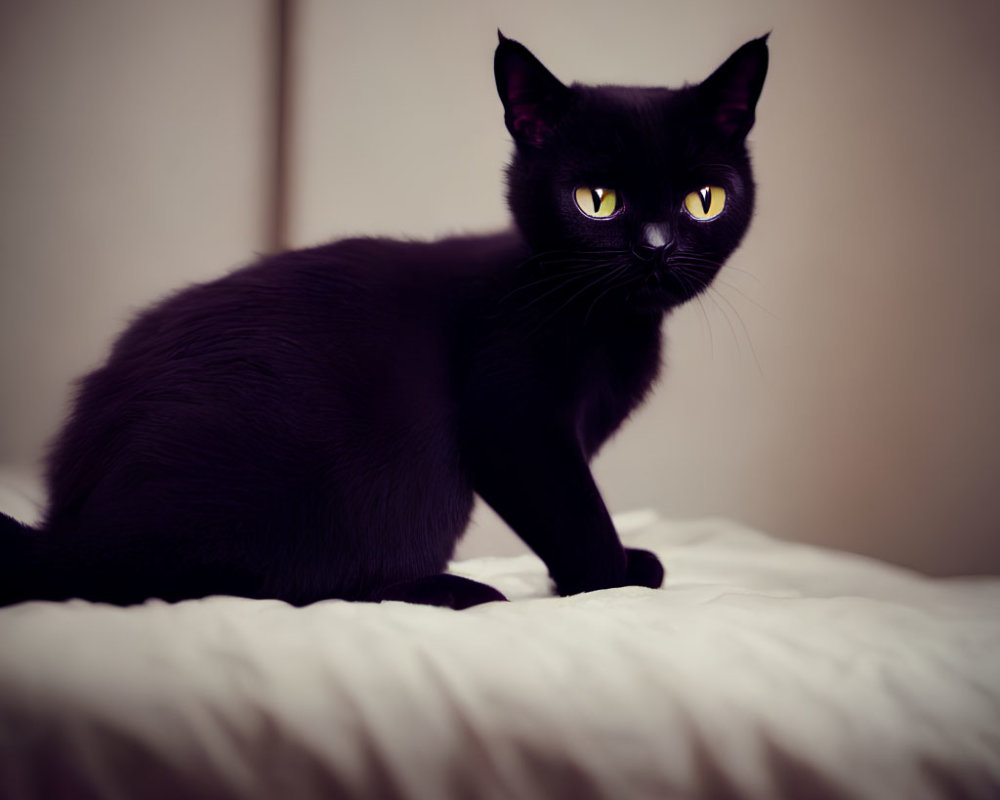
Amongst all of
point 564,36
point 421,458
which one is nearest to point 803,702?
point 421,458

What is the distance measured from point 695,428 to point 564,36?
761 mm

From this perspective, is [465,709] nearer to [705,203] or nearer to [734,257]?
[705,203]

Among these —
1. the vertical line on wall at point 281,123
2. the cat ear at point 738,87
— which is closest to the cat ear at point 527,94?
the cat ear at point 738,87

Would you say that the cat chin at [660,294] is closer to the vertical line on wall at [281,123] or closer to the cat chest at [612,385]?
the cat chest at [612,385]

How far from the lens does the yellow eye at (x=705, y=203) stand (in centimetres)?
79

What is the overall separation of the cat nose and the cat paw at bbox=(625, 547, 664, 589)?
14.2 inches

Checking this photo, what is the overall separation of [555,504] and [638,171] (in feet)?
1.12

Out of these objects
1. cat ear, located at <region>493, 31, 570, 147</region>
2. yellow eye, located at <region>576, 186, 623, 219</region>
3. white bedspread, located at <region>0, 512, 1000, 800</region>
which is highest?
cat ear, located at <region>493, 31, 570, 147</region>

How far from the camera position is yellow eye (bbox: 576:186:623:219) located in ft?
2.54

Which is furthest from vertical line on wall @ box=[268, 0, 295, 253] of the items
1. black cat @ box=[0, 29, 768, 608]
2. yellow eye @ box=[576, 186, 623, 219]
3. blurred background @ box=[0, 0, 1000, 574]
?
yellow eye @ box=[576, 186, 623, 219]

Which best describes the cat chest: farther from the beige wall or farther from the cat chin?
the beige wall

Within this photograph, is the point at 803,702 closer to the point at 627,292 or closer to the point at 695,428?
the point at 627,292

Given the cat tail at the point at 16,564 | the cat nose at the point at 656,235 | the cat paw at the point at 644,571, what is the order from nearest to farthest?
the cat tail at the point at 16,564, the cat nose at the point at 656,235, the cat paw at the point at 644,571

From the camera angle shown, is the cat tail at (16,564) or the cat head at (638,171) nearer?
the cat tail at (16,564)
